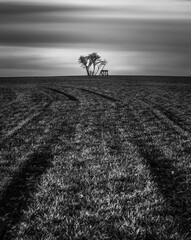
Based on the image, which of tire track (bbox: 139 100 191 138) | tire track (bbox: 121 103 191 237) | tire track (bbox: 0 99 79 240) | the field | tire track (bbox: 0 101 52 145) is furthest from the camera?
tire track (bbox: 139 100 191 138)

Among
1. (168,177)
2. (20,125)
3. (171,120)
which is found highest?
(168,177)

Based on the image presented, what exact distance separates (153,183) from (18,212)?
13.4 ft

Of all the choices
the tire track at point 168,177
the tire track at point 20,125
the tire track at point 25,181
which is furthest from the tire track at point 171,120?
the tire track at point 20,125

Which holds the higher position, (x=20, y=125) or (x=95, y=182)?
(x=95, y=182)

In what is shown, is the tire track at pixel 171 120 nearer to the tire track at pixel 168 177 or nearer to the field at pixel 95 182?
the field at pixel 95 182

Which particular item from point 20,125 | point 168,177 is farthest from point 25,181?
point 20,125

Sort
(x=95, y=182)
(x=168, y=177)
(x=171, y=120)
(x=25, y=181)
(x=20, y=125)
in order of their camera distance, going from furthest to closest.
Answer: (x=171, y=120) < (x=20, y=125) < (x=168, y=177) < (x=25, y=181) < (x=95, y=182)

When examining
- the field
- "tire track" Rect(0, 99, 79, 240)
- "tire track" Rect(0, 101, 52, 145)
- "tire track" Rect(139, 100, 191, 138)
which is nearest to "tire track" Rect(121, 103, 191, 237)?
the field

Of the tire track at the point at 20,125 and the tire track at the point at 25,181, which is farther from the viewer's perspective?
the tire track at the point at 20,125

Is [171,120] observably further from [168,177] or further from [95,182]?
[95,182]

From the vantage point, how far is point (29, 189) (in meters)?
8.22

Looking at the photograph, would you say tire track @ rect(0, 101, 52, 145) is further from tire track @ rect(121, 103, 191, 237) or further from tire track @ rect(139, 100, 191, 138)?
tire track @ rect(139, 100, 191, 138)

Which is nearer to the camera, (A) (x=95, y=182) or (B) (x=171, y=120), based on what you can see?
(A) (x=95, y=182)

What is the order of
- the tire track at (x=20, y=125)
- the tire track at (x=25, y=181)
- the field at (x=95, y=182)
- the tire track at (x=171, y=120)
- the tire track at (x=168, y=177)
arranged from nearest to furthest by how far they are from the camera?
the field at (x=95, y=182) < the tire track at (x=25, y=181) < the tire track at (x=168, y=177) < the tire track at (x=20, y=125) < the tire track at (x=171, y=120)
